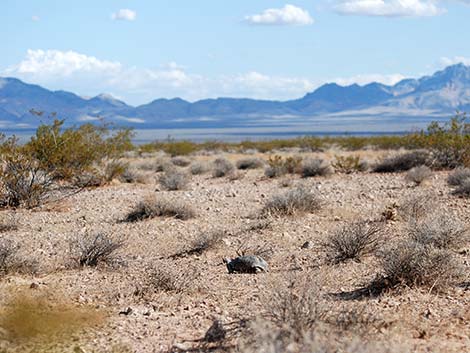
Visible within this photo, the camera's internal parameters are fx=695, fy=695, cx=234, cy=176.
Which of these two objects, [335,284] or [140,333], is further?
[335,284]

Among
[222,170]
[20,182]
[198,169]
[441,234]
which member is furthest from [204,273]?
[198,169]

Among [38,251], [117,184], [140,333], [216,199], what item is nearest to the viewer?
[140,333]

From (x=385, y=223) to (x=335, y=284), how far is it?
436 centimetres

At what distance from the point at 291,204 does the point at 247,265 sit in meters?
4.54

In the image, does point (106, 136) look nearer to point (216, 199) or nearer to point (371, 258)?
point (216, 199)

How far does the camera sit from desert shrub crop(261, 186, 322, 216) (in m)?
14.2

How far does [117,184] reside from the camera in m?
21.8

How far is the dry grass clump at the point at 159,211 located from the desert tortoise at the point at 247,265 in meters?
4.38

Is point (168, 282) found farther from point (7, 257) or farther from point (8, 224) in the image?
point (8, 224)

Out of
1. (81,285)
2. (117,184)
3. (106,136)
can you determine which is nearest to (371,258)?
(81,285)

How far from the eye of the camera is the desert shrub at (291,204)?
46.7ft

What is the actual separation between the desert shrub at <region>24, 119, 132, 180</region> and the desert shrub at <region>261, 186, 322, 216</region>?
5.88 metres

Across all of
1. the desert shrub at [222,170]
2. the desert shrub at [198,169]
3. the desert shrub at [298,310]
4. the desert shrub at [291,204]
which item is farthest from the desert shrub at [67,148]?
the desert shrub at [298,310]

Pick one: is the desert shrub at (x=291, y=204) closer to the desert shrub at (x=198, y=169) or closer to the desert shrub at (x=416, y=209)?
the desert shrub at (x=416, y=209)
